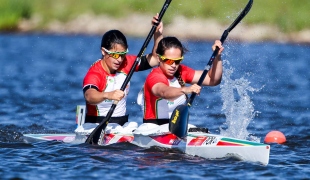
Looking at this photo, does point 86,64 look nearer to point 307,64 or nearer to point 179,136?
point 307,64

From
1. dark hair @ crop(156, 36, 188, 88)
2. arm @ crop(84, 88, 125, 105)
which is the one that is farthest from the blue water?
dark hair @ crop(156, 36, 188, 88)

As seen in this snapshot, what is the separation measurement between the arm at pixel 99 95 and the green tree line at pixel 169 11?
19.8 m

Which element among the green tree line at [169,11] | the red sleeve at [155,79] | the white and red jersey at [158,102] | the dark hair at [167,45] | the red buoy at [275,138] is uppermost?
the green tree line at [169,11]

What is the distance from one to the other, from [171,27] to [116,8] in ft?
21.4

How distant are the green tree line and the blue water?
3.72 meters

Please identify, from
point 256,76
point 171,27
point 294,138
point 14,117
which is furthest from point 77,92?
point 171,27

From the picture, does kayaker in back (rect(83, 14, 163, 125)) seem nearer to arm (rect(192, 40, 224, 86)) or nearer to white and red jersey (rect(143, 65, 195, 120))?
white and red jersey (rect(143, 65, 195, 120))

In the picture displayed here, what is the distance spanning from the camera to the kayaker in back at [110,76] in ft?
31.8

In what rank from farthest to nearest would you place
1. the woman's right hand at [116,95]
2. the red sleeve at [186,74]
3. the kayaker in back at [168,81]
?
the red sleeve at [186,74] → the woman's right hand at [116,95] → the kayaker in back at [168,81]

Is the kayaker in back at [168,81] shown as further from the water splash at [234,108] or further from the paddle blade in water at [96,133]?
the water splash at [234,108]

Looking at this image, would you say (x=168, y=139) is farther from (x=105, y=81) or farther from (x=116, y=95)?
(x=105, y=81)

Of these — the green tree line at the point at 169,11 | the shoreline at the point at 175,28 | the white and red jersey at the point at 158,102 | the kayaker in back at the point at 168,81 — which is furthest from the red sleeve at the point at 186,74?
the shoreline at the point at 175,28

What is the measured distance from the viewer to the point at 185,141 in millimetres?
9570

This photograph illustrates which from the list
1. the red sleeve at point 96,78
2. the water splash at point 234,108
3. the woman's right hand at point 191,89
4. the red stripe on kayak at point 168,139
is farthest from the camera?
the water splash at point 234,108
